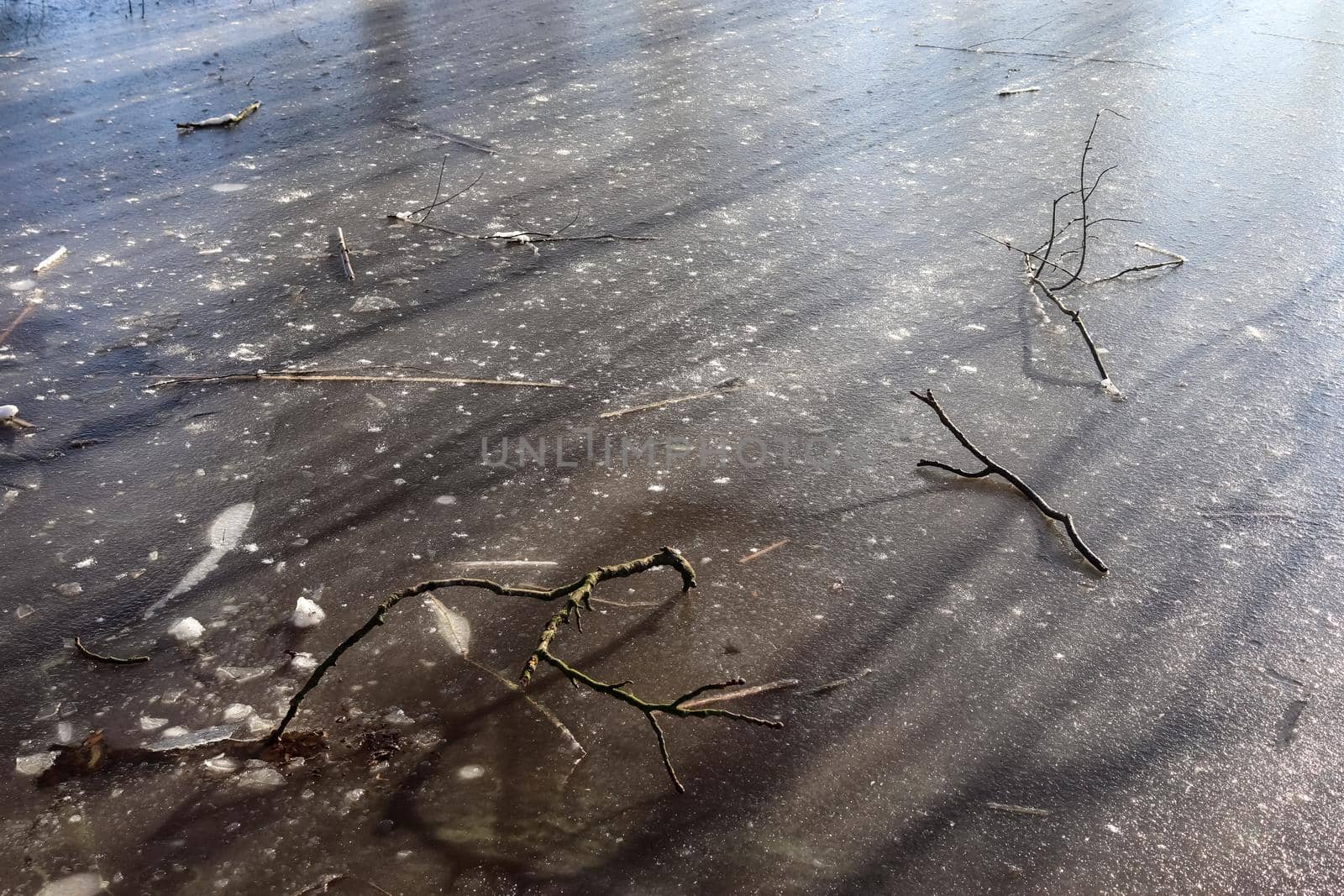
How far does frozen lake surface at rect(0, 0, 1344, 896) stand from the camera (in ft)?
5.70

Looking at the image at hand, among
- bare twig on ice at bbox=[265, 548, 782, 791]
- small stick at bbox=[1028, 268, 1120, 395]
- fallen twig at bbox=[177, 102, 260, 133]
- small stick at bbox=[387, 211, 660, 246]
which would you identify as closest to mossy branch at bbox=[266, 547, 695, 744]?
bare twig on ice at bbox=[265, 548, 782, 791]

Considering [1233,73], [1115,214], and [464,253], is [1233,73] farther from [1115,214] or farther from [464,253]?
[464,253]

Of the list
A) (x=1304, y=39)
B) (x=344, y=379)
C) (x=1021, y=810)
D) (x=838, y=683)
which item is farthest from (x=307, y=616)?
(x=1304, y=39)

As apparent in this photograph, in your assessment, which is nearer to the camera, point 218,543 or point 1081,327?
point 218,543

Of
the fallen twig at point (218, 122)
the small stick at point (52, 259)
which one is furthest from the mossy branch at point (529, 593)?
the fallen twig at point (218, 122)

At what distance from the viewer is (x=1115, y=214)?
3896mm

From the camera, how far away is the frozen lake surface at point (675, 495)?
1.74 m

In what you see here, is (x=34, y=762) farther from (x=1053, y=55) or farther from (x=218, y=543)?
(x=1053, y=55)

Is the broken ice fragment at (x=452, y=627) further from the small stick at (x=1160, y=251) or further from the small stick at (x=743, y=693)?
the small stick at (x=1160, y=251)

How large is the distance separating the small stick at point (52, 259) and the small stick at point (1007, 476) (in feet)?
9.21

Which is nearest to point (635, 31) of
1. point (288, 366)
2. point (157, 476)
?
point (288, 366)

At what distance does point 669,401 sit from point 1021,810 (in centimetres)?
144

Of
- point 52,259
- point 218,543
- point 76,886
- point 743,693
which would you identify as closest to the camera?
point 76,886

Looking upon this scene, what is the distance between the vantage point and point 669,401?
112 inches
